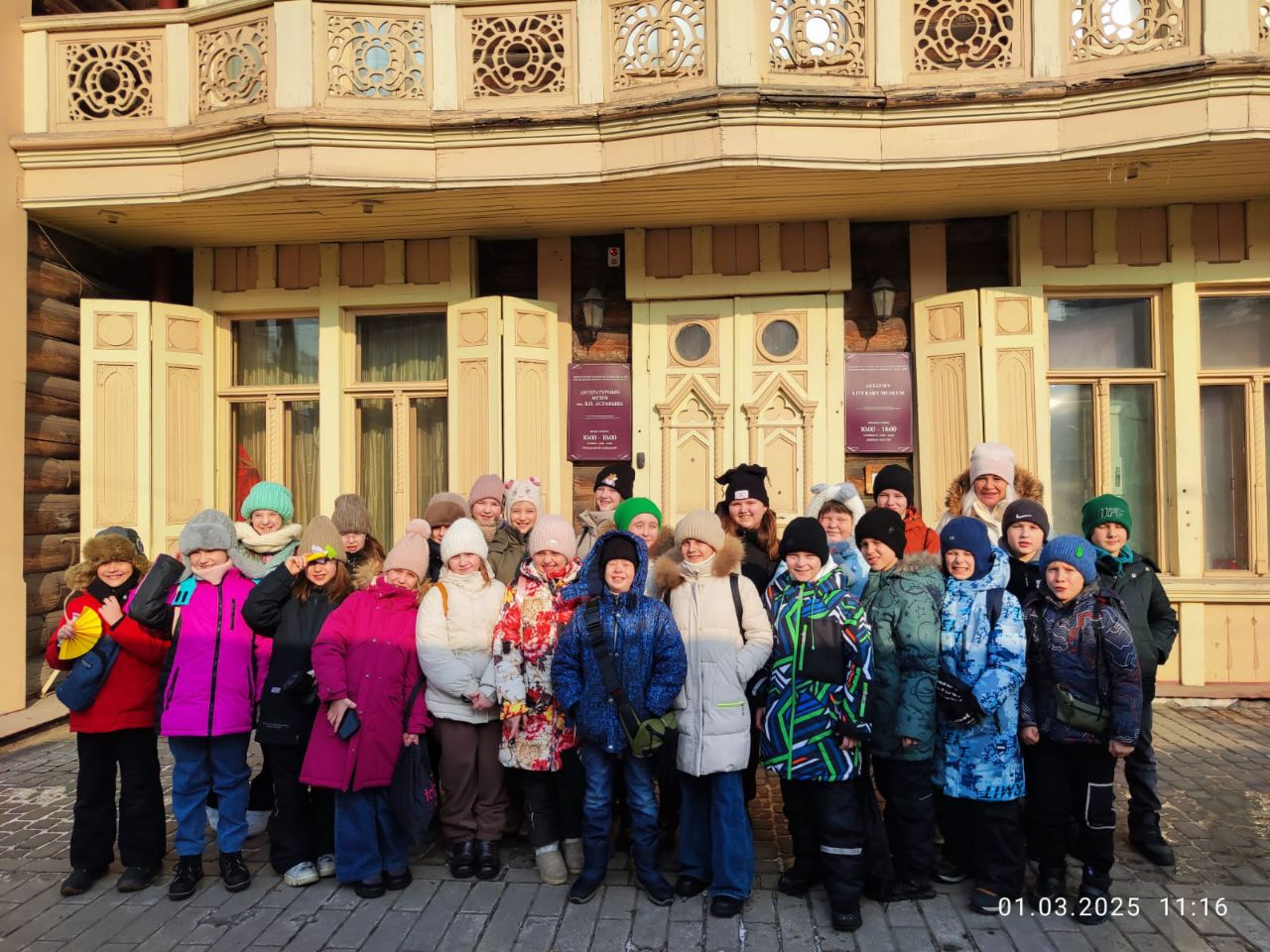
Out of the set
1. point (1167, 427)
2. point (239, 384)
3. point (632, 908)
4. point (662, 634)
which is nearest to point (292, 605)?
point (662, 634)

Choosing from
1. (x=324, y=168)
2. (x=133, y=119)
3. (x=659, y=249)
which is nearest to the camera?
(x=324, y=168)

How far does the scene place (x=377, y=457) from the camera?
7367mm

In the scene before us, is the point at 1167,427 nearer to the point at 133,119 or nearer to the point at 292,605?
the point at 292,605

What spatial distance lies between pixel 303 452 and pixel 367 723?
4.63 meters

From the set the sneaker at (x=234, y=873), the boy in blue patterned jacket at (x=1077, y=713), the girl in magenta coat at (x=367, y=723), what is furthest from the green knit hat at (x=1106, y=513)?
the sneaker at (x=234, y=873)

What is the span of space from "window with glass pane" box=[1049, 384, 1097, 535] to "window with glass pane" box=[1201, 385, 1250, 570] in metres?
0.97

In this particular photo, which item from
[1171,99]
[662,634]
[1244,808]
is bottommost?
[1244,808]

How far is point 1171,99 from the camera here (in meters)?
5.31

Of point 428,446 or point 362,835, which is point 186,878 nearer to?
point 362,835

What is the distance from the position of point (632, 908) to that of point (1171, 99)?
589 centimetres

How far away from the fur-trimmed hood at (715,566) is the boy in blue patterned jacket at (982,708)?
90cm

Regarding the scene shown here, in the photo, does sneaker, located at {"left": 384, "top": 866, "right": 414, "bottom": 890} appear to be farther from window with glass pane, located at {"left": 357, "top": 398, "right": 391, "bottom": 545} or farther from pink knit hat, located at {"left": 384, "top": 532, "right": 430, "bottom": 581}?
window with glass pane, located at {"left": 357, "top": 398, "right": 391, "bottom": 545}

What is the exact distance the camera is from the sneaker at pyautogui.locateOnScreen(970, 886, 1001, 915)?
3299 mm

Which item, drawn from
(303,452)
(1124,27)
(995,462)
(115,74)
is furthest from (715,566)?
(115,74)
